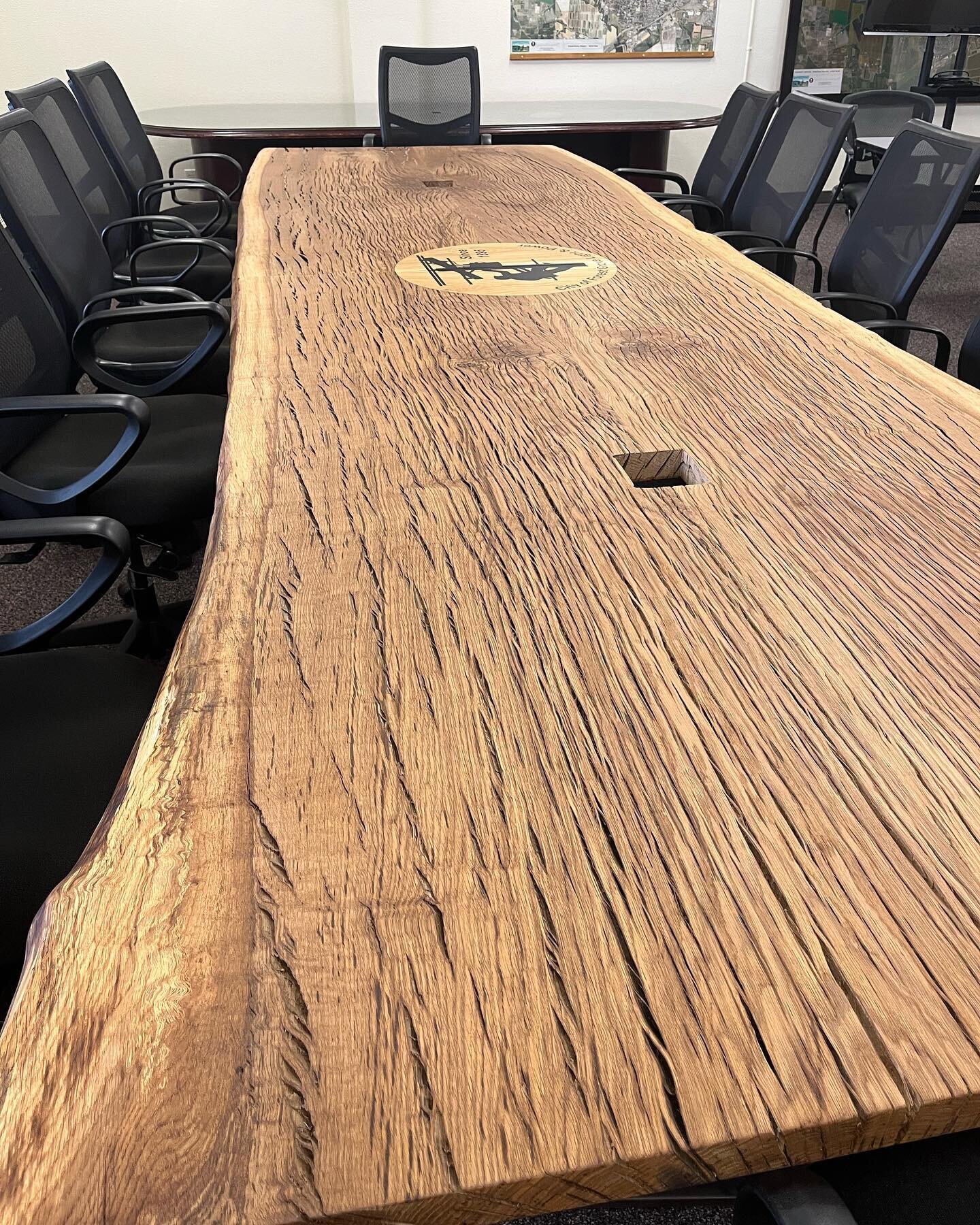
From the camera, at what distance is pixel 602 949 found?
582 mm

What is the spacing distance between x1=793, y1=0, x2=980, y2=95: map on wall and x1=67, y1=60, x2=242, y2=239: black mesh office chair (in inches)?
147

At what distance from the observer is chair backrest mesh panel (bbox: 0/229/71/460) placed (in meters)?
1.78

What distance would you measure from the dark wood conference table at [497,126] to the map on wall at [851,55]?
1.38 m

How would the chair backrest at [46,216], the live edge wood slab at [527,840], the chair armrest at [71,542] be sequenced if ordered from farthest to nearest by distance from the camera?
the chair backrest at [46,216]
the chair armrest at [71,542]
the live edge wood slab at [527,840]

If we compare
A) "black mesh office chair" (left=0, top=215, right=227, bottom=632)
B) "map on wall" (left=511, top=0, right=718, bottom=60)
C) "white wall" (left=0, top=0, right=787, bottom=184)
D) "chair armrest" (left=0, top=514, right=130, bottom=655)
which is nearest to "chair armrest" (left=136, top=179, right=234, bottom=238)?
"black mesh office chair" (left=0, top=215, right=227, bottom=632)

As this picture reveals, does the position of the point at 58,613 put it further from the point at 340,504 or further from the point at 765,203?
the point at 765,203

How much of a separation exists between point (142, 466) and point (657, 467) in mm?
1097

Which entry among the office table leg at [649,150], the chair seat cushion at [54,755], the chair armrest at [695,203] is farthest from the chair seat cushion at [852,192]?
the chair seat cushion at [54,755]

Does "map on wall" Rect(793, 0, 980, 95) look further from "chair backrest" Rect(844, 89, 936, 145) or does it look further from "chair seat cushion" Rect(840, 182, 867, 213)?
"chair seat cushion" Rect(840, 182, 867, 213)

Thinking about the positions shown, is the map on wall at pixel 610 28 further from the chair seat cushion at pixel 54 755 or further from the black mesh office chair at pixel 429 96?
the chair seat cushion at pixel 54 755

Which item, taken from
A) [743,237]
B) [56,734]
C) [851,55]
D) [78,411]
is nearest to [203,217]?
[743,237]

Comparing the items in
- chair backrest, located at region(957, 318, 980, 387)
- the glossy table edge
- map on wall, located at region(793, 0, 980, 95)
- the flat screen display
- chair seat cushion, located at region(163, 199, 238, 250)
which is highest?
the flat screen display

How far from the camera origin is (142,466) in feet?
6.09

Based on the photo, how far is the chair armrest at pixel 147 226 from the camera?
2.91 meters
